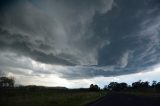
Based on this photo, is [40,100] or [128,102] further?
[40,100]

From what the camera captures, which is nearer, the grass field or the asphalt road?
the asphalt road

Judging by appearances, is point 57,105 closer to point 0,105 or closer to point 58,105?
point 58,105

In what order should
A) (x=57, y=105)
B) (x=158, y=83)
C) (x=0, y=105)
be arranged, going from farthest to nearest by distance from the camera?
(x=158, y=83) → (x=57, y=105) → (x=0, y=105)

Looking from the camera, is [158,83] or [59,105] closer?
[59,105]

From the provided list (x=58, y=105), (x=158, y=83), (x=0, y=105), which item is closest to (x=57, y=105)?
(x=58, y=105)

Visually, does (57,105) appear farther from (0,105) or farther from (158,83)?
(158,83)

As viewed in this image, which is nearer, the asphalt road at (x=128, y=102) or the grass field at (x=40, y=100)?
the asphalt road at (x=128, y=102)

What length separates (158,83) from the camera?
652 ft

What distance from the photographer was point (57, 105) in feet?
103

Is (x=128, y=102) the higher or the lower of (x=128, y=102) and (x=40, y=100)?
the lower

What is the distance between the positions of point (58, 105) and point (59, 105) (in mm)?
140

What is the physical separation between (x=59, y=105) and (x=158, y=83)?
7061 inches

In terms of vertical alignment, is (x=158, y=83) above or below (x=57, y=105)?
above

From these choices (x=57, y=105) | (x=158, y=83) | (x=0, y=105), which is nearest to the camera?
(x=0, y=105)
